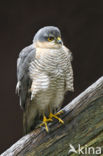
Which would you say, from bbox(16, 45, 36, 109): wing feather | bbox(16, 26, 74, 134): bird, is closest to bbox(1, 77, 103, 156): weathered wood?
bbox(16, 26, 74, 134): bird

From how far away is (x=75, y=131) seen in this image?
1802 mm

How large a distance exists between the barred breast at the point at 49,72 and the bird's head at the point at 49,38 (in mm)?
28

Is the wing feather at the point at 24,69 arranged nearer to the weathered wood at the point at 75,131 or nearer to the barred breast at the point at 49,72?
the barred breast at the point at 49,72

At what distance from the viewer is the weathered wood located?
176 cm

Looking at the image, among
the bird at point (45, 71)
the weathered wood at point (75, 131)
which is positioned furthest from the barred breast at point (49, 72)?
the weathered wood at point (75, 131)

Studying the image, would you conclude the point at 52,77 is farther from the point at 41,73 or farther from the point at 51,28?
the point at 51,28

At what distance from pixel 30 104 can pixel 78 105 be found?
0.36 m

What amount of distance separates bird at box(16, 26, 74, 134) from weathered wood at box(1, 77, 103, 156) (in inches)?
2.4

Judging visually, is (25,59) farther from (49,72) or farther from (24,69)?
(49,72)

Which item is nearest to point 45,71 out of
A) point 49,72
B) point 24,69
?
point 49,72

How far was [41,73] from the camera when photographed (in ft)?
6.21

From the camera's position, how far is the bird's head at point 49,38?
6.13 feet

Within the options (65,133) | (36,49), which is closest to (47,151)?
(65,133)

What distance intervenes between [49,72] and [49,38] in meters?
0.19
